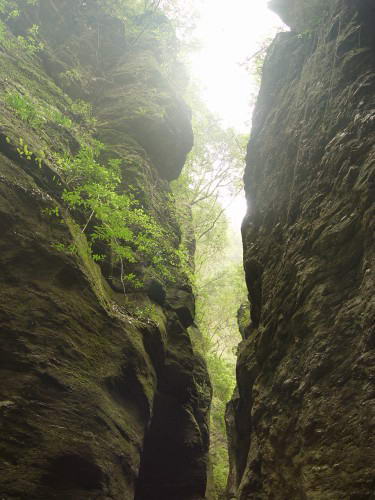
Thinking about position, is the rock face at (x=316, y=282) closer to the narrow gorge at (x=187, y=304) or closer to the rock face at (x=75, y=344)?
the narrow gorge at (x=187, y=304)

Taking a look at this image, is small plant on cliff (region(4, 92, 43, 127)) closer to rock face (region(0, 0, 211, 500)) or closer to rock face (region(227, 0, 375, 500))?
rock face (region(0, 0, 211, 500))

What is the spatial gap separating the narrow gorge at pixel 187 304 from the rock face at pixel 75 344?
33 mm

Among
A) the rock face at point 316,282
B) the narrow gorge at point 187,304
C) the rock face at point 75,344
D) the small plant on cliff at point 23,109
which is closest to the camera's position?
the rock face at point 316,282

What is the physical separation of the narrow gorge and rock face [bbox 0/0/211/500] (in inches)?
1.3

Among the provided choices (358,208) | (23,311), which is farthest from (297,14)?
(23,311)

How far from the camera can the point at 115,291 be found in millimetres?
8516

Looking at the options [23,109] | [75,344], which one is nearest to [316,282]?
[75,344]

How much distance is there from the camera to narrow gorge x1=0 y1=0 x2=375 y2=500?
15.4 ft

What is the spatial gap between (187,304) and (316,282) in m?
6.31

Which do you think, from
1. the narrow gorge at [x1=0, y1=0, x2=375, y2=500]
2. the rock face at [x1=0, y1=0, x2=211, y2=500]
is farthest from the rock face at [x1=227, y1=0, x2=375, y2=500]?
the rock face at [x1=0, y1=0, x2=211, y2=500]

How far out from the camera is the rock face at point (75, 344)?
499cm

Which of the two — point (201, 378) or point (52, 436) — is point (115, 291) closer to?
point (52, 436)

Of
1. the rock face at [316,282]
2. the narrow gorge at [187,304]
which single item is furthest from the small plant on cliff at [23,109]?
the rock face at [316,282]

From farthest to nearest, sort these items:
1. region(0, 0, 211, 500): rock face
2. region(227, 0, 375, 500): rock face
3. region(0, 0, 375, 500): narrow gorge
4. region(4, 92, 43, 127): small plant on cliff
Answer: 1. region(4, 92, 43, 127): small plant on cliff
2. region(0, 0, 211, 500): rock face
3. region(0, 0, 375, 500): narrow gorge
4. region(227, 0, 375, 500): rock face
